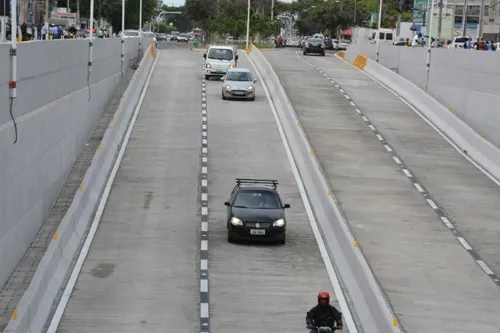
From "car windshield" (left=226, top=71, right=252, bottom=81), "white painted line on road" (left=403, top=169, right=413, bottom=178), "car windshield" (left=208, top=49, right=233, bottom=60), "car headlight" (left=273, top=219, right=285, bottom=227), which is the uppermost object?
"car windshield" (left=208, top=49, right=233, bottom=60)

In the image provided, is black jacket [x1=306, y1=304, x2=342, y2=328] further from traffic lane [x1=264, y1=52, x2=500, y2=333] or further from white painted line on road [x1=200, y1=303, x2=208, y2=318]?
white painted line on road [x1=200, y1=303, x2=208, y2=318]

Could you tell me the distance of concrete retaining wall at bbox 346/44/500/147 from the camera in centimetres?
3988

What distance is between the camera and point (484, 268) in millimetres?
24234

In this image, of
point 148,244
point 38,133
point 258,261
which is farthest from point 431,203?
point 38,133

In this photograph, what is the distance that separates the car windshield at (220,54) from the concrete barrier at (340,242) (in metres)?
16.2

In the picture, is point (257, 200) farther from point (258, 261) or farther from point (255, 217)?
point (258, 261)

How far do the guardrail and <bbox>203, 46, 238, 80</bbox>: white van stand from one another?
29.9ft

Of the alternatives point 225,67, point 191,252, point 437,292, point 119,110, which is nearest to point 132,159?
point 119,110

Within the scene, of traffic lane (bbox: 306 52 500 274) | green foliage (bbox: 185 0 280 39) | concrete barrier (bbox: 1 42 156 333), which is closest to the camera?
concrete barrier (bbox: 1 42 156 333)

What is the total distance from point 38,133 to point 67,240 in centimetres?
265

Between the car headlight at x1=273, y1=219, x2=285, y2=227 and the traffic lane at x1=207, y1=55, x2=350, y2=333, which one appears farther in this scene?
the car headlight at x1=273, y1=219, x2=285, y2=227

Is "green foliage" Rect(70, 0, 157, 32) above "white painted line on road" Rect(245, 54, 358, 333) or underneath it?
above

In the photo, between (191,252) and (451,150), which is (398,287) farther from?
(451,150)

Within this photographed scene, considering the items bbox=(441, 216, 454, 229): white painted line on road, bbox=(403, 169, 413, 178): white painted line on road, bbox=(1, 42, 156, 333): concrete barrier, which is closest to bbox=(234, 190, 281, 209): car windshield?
bbox=(1, 42, 156, 333): concrete barrier
